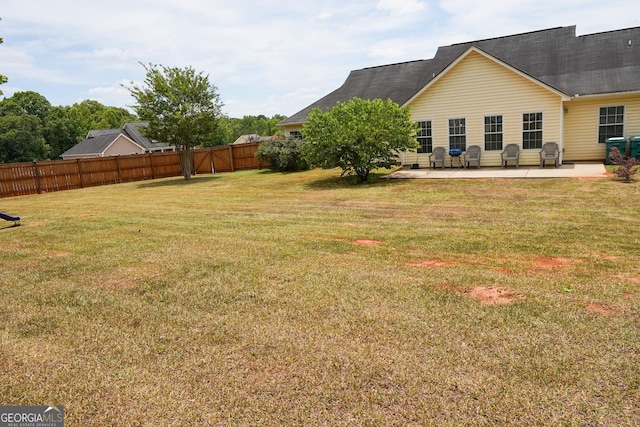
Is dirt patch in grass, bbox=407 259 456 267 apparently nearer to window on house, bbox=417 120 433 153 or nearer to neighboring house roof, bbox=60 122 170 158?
window on house, bbox=417 120 433 153

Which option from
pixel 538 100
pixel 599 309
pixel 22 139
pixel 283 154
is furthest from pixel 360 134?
pixel 22 139

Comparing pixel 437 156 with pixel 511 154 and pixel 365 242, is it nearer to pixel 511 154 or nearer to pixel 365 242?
pixel 511 154

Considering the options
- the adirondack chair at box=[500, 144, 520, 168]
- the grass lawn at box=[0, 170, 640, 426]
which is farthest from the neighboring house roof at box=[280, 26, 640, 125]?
the grass lawn at box=[0, 170, 640, 426]

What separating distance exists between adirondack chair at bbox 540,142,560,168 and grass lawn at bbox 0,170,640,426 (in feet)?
25.2

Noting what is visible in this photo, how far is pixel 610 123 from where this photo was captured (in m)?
16.7

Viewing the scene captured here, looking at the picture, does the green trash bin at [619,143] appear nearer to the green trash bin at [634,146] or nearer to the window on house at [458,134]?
the green trash bin at [634,146]

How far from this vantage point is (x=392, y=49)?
1118 inches

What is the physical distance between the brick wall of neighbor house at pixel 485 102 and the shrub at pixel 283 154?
644cm

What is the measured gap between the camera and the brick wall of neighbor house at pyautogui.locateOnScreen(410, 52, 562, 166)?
52.8 ft

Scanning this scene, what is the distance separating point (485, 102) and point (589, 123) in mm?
4298

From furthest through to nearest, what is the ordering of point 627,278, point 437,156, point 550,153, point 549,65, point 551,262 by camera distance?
point 549,65, point 437,156, point 550,153, point 551,262, point 627,278

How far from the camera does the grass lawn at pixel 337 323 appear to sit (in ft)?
9.78

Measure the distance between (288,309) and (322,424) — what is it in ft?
6.11

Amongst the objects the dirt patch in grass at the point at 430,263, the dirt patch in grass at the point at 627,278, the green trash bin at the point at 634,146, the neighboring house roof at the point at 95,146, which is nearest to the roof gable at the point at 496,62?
the green trash bin at the point at 634,146
